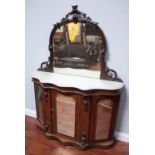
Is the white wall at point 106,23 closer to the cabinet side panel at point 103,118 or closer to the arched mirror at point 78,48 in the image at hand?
the arched mirror at point 78,48

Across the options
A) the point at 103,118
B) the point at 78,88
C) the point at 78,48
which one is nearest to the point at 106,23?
the point at 78,48

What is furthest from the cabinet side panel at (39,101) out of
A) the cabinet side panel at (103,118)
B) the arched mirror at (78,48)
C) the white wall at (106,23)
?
the cabinet side panel at (103,118)

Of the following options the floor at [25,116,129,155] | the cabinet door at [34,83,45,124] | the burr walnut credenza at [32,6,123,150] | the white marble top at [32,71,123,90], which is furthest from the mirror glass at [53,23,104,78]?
the floor at [25,116,129,155]

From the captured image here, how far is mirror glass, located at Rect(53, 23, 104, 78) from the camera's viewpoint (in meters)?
2.10

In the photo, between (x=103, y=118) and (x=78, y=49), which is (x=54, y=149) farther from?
(x=78, y=49)

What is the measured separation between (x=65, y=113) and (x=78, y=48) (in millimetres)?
815

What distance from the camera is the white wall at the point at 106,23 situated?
197 cm

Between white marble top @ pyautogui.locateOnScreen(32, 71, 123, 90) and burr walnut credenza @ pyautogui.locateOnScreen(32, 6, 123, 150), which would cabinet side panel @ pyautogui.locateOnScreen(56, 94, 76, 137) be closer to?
burr walnut credenza @ pyautogui.locateOnScreen(32, 6, 123, 150)

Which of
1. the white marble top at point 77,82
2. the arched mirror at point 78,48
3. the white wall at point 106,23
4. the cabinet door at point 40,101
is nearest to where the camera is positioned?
the white marble top at point 77,82

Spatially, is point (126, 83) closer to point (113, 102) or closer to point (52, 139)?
point (113, 102)

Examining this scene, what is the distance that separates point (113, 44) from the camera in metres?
2.04

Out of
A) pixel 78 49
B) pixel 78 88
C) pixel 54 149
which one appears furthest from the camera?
pixel 78 49

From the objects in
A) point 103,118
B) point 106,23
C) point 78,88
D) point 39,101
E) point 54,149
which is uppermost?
point 106,23

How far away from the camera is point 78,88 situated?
1851 mm
